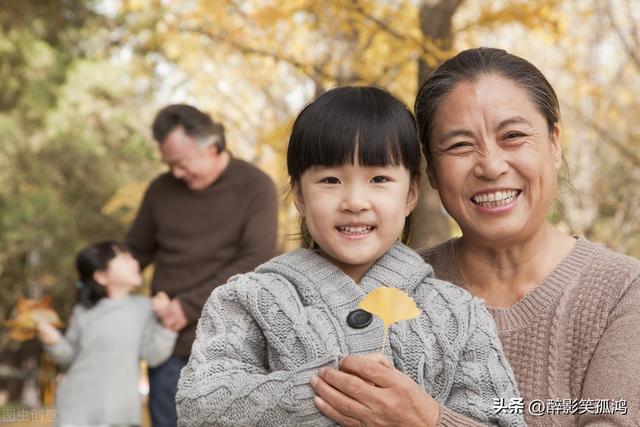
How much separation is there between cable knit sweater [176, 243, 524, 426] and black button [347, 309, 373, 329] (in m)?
0.01

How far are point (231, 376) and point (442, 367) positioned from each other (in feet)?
1.41

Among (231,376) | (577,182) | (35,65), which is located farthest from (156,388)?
(35,65)

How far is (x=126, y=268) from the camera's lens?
4.47m

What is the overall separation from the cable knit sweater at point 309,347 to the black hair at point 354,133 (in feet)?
0.78

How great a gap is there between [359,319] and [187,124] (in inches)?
98.5

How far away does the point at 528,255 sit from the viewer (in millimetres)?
2012

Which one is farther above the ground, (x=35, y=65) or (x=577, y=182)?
(x=35, y=65)

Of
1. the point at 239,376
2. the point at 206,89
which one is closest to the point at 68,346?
the point at 239,376

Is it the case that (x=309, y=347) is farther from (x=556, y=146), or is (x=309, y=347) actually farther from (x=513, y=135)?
(x=556, y=146)

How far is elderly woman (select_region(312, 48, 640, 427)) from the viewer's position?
1749mm

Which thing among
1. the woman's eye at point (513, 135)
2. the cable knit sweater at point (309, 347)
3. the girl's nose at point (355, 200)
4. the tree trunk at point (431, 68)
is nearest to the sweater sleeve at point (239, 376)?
the cable knit sweater at point (309, 347)

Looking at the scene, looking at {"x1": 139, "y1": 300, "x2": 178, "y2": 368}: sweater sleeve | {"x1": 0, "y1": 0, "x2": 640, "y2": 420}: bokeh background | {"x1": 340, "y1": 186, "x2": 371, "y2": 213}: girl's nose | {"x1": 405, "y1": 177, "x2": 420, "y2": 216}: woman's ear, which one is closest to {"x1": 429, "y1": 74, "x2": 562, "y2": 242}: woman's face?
{"x1": 405, "y1": 177, "x2": 420, "y2": 216}: woman's ear

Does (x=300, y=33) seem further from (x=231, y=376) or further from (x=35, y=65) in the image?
(x=231, y=376)

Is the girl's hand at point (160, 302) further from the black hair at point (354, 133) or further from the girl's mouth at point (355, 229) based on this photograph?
the girl's mouth at point (355, 229)
